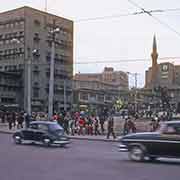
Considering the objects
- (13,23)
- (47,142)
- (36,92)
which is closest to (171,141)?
(47,142)

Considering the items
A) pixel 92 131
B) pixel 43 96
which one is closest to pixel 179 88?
pixel 43 96

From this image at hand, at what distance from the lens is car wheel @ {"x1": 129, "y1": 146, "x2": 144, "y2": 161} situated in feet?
57.9

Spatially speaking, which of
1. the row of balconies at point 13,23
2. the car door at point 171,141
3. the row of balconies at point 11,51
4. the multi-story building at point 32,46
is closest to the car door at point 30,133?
the car door at point 171,141

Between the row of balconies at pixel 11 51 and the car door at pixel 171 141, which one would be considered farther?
the row of balconies at pixel 11 51

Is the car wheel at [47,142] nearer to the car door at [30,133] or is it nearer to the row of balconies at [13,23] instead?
the car door at [30,133]

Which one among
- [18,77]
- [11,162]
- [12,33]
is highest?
[12,33]

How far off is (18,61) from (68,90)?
16247mm

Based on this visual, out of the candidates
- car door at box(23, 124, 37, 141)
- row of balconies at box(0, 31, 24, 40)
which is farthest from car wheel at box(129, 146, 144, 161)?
row of balconies at box(0, 31, 24, 40)

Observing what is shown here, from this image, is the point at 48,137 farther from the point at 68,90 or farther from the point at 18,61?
the point at 68,90

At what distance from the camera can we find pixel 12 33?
334ft

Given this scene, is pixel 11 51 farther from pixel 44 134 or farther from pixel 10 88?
pixel 44 134

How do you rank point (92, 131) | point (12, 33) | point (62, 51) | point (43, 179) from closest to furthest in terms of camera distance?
point (43, 179) → point (92, 131) → point (12, 33) → point (62, 51)

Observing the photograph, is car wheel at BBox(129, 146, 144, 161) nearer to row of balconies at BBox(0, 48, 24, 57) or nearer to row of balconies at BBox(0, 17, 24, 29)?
row of balconies at BBox(0, 48, 24, 57)

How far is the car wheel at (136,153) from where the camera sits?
17.7 meters
